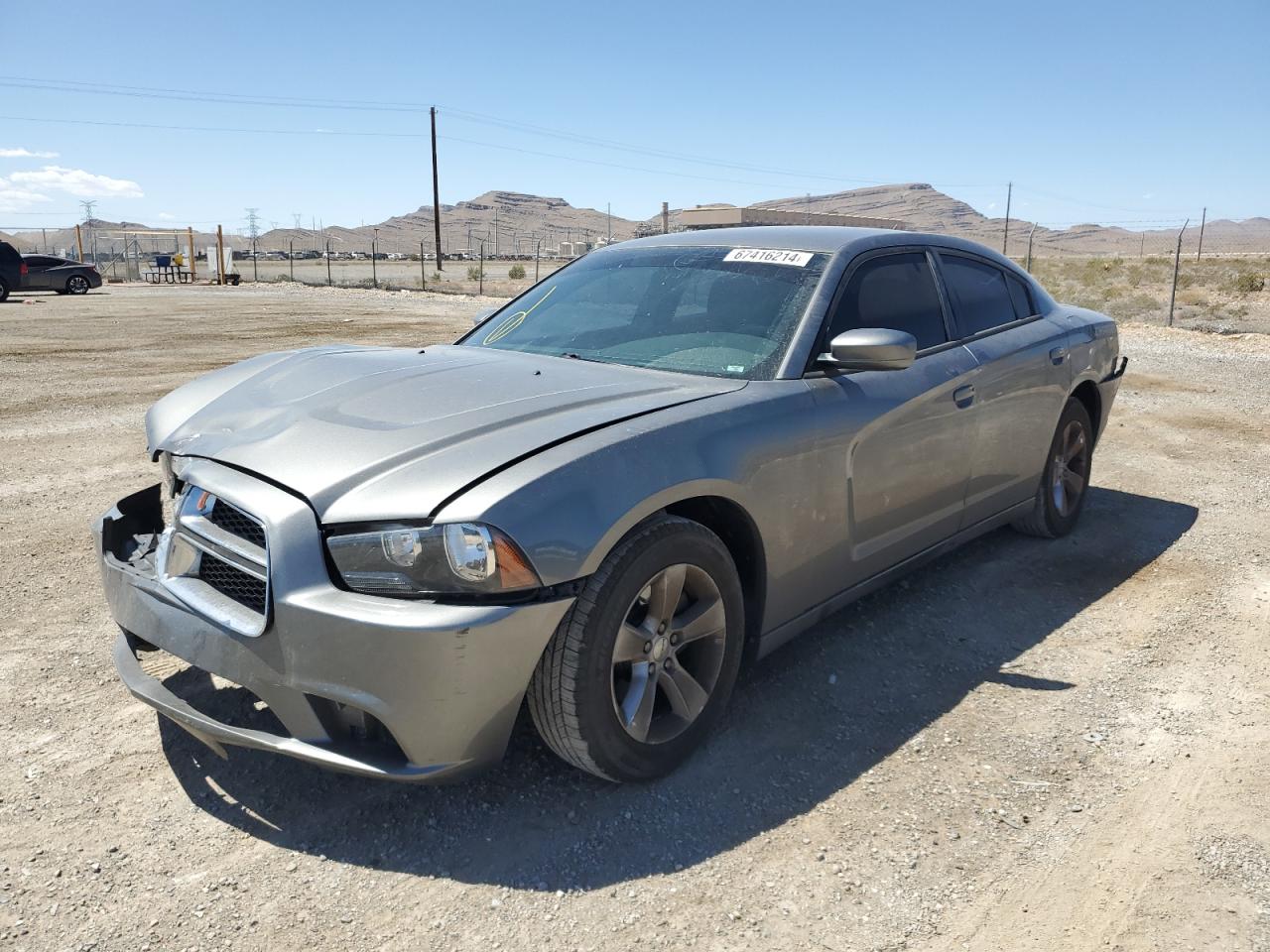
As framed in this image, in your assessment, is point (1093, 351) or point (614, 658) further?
point (1093, 351)

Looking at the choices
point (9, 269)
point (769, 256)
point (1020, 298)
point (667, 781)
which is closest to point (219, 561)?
point (667, 781)

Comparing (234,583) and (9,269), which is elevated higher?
(9,269)

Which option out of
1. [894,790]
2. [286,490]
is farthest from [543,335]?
[894,790]

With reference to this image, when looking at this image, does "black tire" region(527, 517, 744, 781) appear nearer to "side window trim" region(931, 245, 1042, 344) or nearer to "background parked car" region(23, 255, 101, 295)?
"side window trim" region(931, 245, 1042, 344)

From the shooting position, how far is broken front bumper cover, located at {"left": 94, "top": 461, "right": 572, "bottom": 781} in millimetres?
2320

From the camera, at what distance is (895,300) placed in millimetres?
3959

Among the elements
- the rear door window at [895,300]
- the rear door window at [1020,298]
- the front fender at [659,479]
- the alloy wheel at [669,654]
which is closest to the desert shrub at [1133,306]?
the rear door window at [1020,298]

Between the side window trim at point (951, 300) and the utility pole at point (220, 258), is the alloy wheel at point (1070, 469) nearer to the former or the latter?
the side window trim at point (951, 300)

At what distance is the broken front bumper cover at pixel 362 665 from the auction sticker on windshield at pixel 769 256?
1876mm

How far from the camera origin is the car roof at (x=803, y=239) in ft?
12.6

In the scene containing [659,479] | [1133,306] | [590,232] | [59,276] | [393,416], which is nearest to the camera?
[659,479]

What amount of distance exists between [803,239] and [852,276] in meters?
0.32

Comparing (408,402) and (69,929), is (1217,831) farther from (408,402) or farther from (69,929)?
(69,929)

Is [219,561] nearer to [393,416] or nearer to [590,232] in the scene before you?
[393,416]
